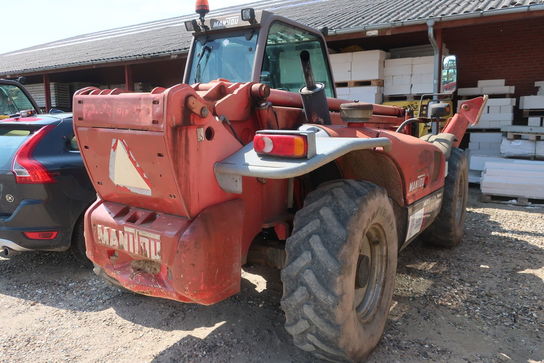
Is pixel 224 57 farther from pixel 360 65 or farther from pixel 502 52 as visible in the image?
pixel 502 52

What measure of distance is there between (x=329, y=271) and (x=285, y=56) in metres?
2.00

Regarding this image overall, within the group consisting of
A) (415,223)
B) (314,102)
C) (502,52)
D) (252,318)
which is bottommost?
(252,318)

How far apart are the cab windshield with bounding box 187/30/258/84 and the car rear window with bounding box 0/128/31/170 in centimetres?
174

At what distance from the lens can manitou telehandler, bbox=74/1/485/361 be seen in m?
2.16

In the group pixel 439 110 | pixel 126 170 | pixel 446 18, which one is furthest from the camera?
pixel 446 18

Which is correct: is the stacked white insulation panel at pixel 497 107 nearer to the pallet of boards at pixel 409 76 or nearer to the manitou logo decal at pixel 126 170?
the pallet of boards at pixel 409 76

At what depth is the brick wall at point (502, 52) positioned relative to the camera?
958cm

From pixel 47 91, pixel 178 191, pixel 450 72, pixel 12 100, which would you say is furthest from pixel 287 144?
pixel 47 91

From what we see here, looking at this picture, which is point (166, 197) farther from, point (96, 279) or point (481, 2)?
point (481, 2)

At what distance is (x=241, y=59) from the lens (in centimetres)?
339

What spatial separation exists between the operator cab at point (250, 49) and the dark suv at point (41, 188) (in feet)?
4.79

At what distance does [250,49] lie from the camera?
3330mm

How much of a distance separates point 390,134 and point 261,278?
5.67 feet

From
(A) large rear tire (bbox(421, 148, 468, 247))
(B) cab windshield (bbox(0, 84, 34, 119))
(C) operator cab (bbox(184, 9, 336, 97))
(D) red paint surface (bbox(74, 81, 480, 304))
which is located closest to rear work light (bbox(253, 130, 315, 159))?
(D) red paint surface (bbox(74, 81, 480, 304))
